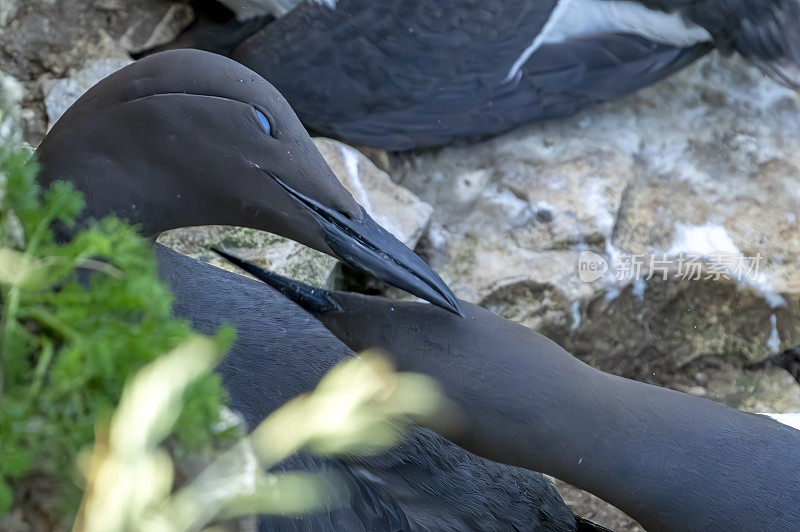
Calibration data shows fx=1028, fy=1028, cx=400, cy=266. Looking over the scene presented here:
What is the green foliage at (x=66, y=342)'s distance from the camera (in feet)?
2.55

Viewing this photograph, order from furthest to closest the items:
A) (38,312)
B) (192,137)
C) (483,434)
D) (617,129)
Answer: (617,129), (483,434), (192,137), (38,312)

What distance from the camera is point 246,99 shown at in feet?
4.18

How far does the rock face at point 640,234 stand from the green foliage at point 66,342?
1608 mm

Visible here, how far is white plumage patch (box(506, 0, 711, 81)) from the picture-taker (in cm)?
277

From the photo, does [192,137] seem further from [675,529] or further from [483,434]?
[675,529]

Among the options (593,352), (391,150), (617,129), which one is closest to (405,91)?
(391,150)

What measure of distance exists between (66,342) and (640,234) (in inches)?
77.2

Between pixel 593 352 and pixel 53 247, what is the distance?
1.88 meters

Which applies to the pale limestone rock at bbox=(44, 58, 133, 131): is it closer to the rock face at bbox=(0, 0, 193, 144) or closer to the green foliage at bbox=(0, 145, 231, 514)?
the rock face at bbox=(0, 0, 193, 144)

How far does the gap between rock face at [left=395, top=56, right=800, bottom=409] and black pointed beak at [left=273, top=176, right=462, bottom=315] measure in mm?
1062
